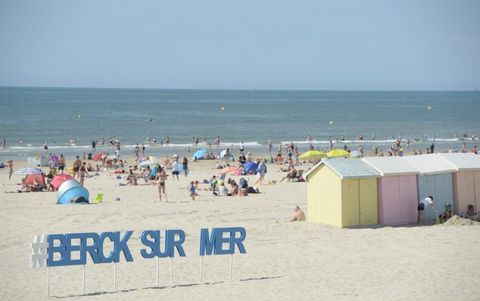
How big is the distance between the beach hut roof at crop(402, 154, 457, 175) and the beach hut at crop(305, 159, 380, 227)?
1.48m

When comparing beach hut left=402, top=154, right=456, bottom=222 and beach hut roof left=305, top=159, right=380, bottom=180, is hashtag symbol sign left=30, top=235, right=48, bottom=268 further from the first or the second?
beach hut left=402, top=154, right=456, bottom=222

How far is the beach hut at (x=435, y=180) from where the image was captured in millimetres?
18844

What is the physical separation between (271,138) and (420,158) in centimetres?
4452

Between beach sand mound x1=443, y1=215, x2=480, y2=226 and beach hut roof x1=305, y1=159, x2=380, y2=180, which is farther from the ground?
beach hut roof x1=305, y1=159, x2=380, y2=180

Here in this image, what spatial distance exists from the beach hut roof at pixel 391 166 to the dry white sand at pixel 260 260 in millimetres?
1466

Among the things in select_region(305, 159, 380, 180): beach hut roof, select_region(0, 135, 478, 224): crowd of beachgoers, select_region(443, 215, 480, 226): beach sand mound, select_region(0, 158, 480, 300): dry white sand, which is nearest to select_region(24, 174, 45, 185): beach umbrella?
select_region(0, 135, 478, 224): crowd of beachgoers

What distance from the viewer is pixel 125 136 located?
211 ft

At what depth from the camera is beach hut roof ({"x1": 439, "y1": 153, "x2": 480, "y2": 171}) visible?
1941 cm

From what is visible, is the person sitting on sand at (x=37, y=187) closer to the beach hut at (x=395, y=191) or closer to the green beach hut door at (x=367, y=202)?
the beach hut at (x=395, y=191)

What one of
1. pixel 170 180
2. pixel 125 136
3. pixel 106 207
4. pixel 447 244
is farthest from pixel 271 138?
pixel 447 244

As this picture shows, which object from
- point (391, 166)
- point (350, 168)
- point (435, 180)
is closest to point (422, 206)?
point (435, 180)

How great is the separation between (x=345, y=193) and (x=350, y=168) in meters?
0.70

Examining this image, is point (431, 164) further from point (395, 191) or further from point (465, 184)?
point (395, 191)

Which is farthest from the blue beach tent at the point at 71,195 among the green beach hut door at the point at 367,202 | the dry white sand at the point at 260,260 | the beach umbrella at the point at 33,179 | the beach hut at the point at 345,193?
the green beach hut door at the point at 367,202
